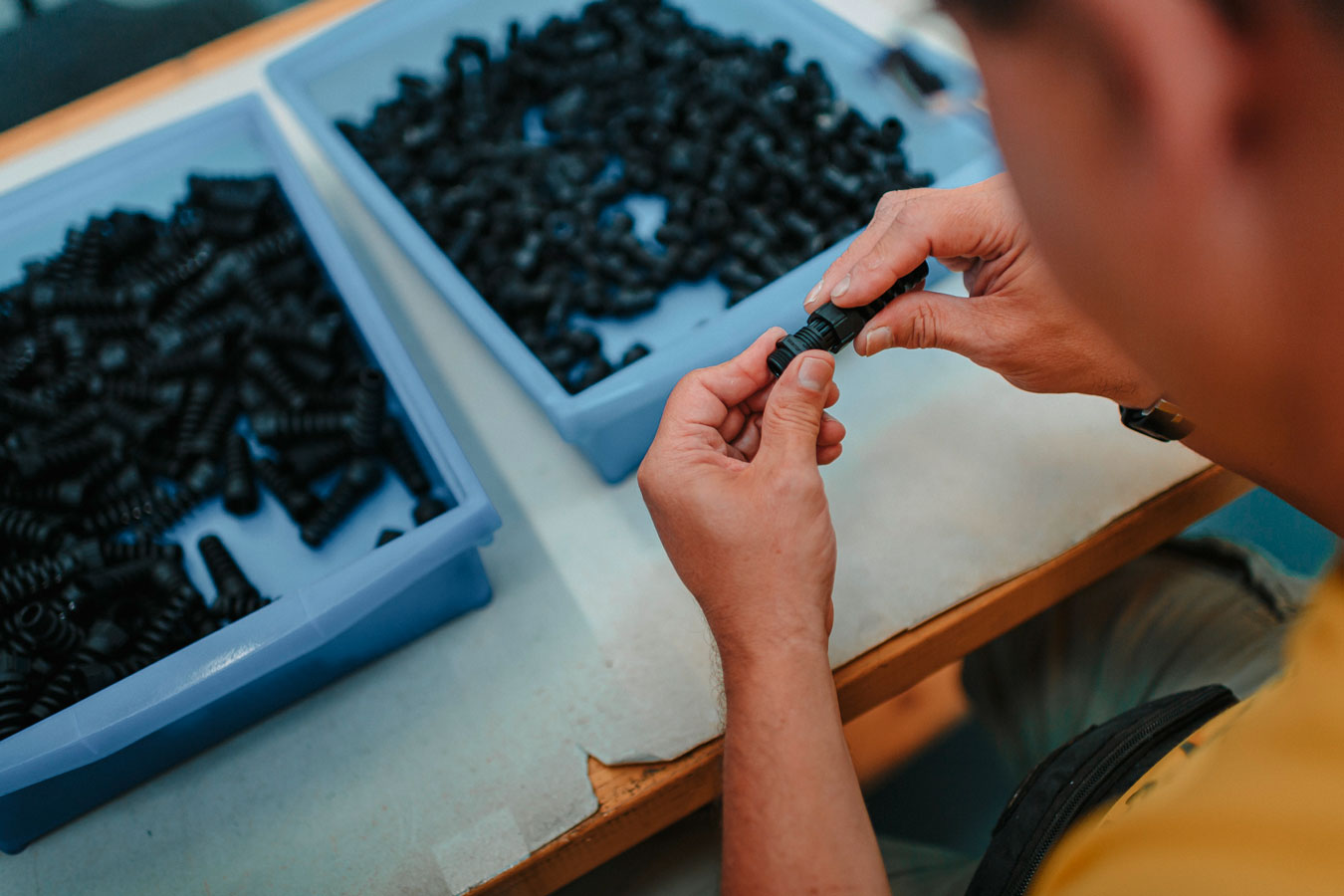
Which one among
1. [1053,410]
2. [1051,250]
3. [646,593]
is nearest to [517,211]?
[646,593]

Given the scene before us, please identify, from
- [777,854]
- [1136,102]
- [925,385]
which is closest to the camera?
[1136,102]

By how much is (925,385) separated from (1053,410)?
0.43ft

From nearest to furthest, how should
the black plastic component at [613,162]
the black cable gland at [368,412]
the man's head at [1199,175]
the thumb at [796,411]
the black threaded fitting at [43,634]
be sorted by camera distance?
the man's head at [1199,175] < the thumb at [796,411] < the black threaded fitting at [43,634] < the black cable gland at [368,412] < the black plastic component at [613,162]

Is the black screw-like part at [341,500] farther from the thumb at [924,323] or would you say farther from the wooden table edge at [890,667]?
the thumb at [924,323]

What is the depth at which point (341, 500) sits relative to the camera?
0.84 metres

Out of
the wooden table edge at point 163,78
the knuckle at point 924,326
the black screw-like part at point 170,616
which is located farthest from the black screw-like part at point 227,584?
the wooden table edge at point 163,78

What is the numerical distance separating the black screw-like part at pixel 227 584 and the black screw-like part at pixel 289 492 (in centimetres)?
7

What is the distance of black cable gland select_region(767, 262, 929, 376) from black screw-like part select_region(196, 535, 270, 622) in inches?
20.9

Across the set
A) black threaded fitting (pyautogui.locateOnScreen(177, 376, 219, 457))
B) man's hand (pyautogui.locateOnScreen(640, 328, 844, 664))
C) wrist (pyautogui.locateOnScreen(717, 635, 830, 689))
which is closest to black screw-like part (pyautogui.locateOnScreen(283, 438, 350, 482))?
black threaded fitting (pyautogui.locateOnScreen(177, 376, 219, 457))

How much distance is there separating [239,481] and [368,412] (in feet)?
0.54

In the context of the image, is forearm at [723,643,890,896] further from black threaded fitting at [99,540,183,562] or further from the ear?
black threaded fitting at [99,540,183,562]

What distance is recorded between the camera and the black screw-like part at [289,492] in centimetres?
85

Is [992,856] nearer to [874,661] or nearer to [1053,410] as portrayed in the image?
[874,661]

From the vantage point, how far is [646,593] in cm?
78
